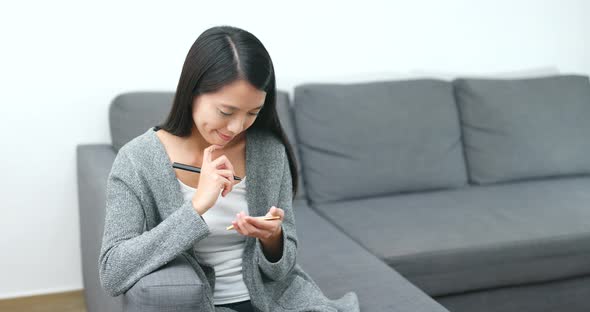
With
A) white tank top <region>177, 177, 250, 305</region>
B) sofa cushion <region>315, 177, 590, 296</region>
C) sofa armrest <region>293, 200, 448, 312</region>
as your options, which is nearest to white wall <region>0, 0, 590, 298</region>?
sofa cushion <region>315, 177, 590, 296</region>

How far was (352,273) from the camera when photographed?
180 cm

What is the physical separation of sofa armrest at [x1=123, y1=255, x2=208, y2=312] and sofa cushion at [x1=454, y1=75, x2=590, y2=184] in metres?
1.77

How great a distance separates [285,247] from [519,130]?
5.53 ft

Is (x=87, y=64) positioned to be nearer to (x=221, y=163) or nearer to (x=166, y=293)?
(x=221, y=163)

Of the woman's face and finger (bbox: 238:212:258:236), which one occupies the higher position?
the woman's face

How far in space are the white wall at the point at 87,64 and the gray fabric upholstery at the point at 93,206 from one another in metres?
0.16

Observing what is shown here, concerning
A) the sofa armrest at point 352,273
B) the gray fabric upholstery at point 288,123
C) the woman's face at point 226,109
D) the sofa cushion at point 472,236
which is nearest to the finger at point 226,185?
the woman's face at point 226,109

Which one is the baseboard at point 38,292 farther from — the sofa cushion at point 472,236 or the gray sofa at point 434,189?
the sofa cushion at point 472,236

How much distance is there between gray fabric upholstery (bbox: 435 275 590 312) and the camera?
216 centimetres

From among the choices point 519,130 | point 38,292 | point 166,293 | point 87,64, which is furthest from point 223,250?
point 519,130

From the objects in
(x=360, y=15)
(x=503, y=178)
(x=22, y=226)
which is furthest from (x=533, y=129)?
(x=22, y=226)

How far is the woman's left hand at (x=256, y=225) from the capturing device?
126cm

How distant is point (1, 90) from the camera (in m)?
2.32

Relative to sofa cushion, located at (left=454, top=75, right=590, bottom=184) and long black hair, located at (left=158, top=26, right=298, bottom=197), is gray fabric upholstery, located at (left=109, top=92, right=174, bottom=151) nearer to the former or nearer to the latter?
long black hair, located at (left=158, top=26, right=298, bottom=197)
